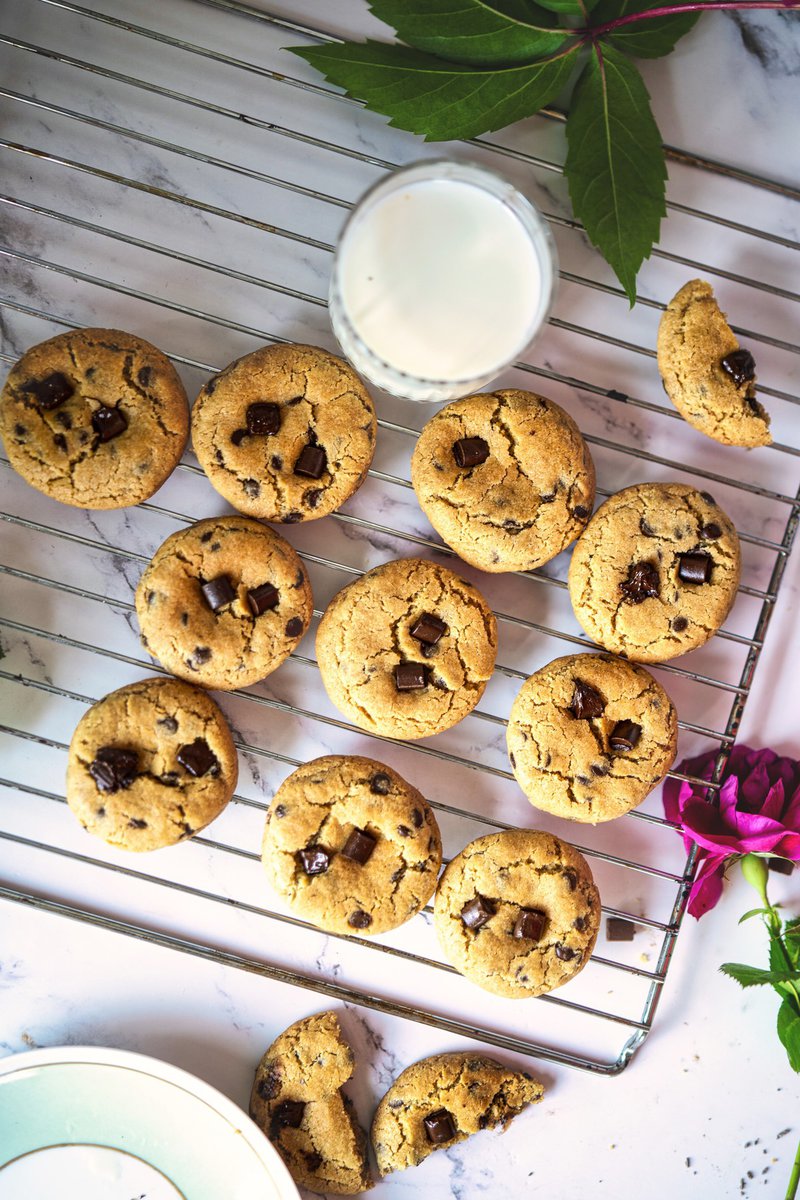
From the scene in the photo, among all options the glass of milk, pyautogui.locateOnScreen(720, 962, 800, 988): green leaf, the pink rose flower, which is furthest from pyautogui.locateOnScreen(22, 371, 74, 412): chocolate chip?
pyautogui.locateOnScreen(720, 962, 800, 988): green leaf

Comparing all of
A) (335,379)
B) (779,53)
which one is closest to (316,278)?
(335,379)

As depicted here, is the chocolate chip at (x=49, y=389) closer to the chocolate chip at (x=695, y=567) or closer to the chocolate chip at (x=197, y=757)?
the chocolate chip at (x=197, y=757)

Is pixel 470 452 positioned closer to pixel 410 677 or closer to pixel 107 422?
pixel 410 677

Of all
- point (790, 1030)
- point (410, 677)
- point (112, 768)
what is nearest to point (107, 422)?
point (112, 768)

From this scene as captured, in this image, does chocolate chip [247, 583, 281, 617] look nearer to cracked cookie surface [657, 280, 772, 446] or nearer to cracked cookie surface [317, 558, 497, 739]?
cracked cookie surface [317, 558, 497, 739]

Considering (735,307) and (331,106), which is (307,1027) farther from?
(331,106)

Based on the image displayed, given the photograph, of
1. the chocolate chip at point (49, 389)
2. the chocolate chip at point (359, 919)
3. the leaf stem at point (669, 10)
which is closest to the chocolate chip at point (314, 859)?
the chocolate chip at point (359, 919)
